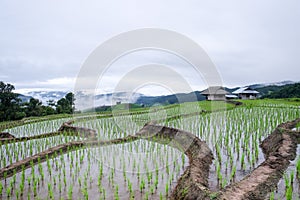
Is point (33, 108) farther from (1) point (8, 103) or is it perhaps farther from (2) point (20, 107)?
(1) point (8, 103)

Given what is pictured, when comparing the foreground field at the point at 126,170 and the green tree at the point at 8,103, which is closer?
the foreground field at the point at 126,170

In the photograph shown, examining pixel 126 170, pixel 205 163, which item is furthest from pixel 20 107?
pixel 205 163

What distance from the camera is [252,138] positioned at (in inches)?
287

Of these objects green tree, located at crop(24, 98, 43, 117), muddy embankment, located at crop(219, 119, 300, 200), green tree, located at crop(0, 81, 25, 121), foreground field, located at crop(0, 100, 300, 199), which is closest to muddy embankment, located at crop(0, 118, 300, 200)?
muddy embankment, located at crop(219, 119, 300, 200)

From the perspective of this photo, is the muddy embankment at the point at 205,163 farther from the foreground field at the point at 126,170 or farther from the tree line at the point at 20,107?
the tree line at the point at 20,107

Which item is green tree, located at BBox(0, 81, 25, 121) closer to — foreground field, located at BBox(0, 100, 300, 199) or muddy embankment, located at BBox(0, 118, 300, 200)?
foreground field, located at BBox(0, 100, 300, 199)

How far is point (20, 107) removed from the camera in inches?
673

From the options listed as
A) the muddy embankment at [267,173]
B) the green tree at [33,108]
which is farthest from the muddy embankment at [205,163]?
the green tree at [33,108]

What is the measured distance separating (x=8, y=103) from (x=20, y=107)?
1367 millimetres

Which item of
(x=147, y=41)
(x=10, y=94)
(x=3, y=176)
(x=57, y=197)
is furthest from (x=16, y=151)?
(x=10, y=94)

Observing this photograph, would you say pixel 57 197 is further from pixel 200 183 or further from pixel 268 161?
pixel 268 161

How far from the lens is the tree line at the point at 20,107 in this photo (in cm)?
1546

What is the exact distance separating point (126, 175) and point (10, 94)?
13925 millimetres

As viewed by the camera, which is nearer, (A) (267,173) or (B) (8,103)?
(A) (267,173)
